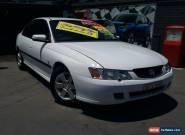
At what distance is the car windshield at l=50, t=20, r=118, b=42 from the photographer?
5410mm

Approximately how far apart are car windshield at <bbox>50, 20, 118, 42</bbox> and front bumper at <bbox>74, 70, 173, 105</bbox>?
4.41 feet

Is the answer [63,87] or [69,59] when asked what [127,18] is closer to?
[63,87]

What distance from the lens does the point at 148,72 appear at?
438 centimetres

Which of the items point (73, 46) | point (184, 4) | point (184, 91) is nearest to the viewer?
point (73, 46)

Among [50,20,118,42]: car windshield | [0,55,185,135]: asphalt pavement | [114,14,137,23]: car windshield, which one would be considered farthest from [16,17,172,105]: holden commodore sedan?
[114,14,137,23]: car windshield

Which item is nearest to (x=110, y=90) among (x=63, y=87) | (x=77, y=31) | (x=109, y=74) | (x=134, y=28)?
(x=109, y=74)

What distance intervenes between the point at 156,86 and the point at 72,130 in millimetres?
1539

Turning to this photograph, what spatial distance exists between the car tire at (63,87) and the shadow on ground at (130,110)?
0.63 feet

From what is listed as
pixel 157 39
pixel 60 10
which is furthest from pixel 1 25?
pixel 157 39

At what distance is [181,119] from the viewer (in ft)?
14.4

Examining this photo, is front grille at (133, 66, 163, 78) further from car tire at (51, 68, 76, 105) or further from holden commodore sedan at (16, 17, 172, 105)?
car tire at (51, 68, 76, 105)

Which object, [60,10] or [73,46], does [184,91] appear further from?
[60,10]

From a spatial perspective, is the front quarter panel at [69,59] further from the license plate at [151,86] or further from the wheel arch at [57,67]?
the license plate at [151,86]

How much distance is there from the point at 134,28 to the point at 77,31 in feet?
21.4
